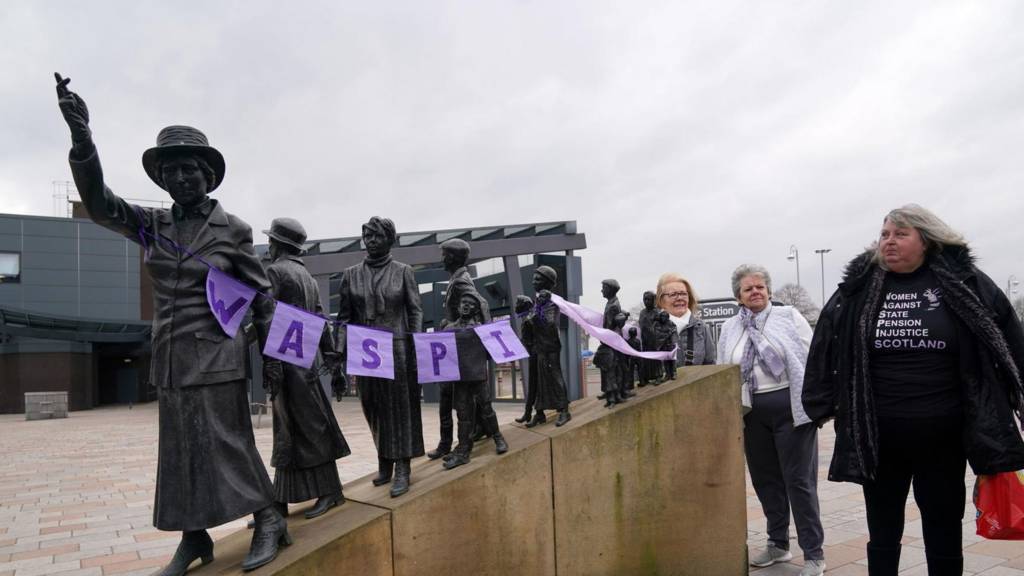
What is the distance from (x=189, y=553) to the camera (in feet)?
10.4

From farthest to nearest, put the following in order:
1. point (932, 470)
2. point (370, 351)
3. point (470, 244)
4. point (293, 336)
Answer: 1. point (470, 244)
2. point (370, 351)
3. point (293, 336)
4. point (932, 470)

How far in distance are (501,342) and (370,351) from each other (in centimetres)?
82

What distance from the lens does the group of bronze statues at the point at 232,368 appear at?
9.77ft

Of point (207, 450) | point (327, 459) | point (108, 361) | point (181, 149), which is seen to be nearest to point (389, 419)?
point (327, 459)

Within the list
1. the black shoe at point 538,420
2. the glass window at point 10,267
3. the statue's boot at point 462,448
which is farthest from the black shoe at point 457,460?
the glass window at point 10,267

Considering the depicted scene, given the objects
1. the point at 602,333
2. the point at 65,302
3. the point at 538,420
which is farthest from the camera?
the point at 65,302

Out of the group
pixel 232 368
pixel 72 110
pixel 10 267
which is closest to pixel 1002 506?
pixel 232 368

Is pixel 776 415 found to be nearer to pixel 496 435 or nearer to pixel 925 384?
pixel 925 384

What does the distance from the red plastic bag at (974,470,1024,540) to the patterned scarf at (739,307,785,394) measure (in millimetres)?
1656

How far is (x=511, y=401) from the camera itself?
26.3 meters

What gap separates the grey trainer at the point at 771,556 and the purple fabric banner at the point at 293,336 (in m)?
3.39

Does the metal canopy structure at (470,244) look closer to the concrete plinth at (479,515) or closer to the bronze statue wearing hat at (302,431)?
the bronze statue wearing hat at (302,431)

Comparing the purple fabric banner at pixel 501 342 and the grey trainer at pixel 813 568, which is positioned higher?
the purple fabric banner at pixel 501 342

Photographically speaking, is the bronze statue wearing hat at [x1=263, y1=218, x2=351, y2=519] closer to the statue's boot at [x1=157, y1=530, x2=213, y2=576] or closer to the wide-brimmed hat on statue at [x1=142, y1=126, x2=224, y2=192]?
the statue's boot at [x1=157, y1=530, x2=213, y2=576]
